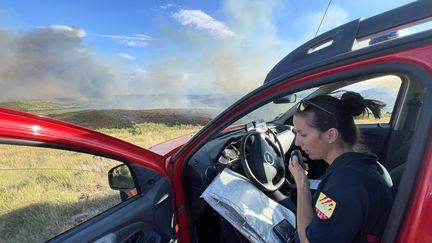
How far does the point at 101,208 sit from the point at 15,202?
0.38 meters

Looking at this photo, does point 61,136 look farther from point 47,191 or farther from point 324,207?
point 324,207

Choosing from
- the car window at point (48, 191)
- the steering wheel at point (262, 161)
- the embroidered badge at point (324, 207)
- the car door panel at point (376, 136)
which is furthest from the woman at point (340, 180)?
the car door panel at point (376, 136)

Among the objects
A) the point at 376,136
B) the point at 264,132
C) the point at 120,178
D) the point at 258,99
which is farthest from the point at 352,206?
the point at 376,136

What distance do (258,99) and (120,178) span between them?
782mm

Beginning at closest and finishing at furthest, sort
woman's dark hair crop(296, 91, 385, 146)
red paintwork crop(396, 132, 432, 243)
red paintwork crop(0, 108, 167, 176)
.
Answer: red paintwork crop(396, 132, 432, 243), red paintwork crop(0, 108, 167, 176), woman's dark hair crop(296, 91, 385, 146)

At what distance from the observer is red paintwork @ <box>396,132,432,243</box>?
1.00 metres

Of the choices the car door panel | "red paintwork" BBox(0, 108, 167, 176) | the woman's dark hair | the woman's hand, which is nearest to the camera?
"red paintwork" BBox(0, 108, 167, 176)

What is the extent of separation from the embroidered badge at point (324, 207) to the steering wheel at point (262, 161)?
73 cm

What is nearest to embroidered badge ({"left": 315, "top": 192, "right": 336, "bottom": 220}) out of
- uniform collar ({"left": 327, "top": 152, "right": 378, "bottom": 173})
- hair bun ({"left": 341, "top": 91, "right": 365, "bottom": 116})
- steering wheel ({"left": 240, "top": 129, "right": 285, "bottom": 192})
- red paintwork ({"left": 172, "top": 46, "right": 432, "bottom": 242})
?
uniform collar ({"left": 327, "top": 152, "right": 378, "bottom": 173})

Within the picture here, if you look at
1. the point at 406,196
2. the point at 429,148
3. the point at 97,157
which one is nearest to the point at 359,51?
the point at 429,148

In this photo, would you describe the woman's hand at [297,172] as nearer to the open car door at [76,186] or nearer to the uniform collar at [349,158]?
the uniform collar at [349,158]

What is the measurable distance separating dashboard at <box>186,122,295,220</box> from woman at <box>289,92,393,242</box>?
62 centimetres

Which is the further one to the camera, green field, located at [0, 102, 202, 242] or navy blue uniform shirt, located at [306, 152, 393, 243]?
green field, located at [0, 102, 202, 242]

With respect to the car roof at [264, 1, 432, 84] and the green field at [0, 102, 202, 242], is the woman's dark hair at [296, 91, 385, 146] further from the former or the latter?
the green field at [0, 102, 202, 242]
